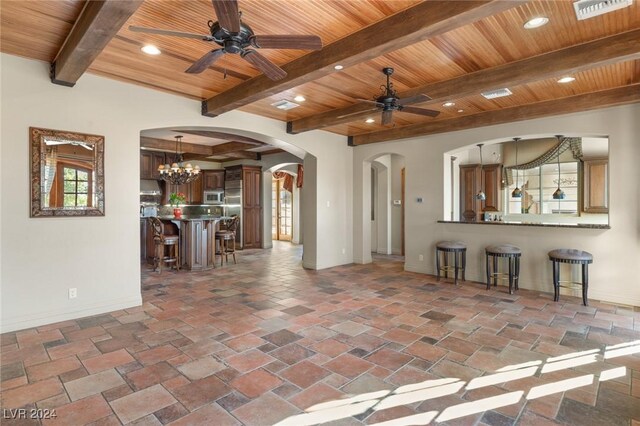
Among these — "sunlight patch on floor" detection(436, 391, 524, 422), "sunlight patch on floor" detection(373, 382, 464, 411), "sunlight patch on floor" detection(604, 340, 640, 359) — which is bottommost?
"sunlight patch on floor" detection(436, 391, 524, 422)

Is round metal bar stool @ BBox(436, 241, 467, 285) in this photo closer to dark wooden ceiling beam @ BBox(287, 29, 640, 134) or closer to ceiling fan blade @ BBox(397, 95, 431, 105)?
dark wooden ceiling beam @ BBox(287, 29, 640, 134)

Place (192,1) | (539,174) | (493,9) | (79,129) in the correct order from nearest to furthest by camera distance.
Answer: (493,9), (192,1), (79,129), (539,174)

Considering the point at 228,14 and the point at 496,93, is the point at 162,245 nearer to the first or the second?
the point at 228,14

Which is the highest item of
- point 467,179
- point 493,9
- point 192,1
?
point 192,1

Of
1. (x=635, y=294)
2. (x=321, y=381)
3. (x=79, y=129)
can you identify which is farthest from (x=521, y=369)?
(x=79, y=129)

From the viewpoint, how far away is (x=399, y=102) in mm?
3916

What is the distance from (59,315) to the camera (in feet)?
12.1

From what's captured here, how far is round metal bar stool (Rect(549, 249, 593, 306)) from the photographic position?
4334mm

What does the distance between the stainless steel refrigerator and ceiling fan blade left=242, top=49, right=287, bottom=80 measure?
7.17 m

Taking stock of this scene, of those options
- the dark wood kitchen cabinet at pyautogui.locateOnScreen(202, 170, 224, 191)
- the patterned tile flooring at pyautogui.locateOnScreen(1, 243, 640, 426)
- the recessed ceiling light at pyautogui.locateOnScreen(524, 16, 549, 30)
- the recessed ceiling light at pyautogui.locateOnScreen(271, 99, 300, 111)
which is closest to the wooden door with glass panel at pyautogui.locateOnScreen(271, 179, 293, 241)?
the dark wood kitchen cabinet at pyautogui.locateOnScreen(202, 170, 224, 191)

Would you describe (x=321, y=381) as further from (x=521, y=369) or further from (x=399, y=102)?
(x=399, y=102)

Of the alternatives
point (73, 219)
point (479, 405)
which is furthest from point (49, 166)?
point (479, 405)

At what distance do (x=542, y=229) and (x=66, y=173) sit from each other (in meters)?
6.42

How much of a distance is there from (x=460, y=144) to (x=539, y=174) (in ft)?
12.5
